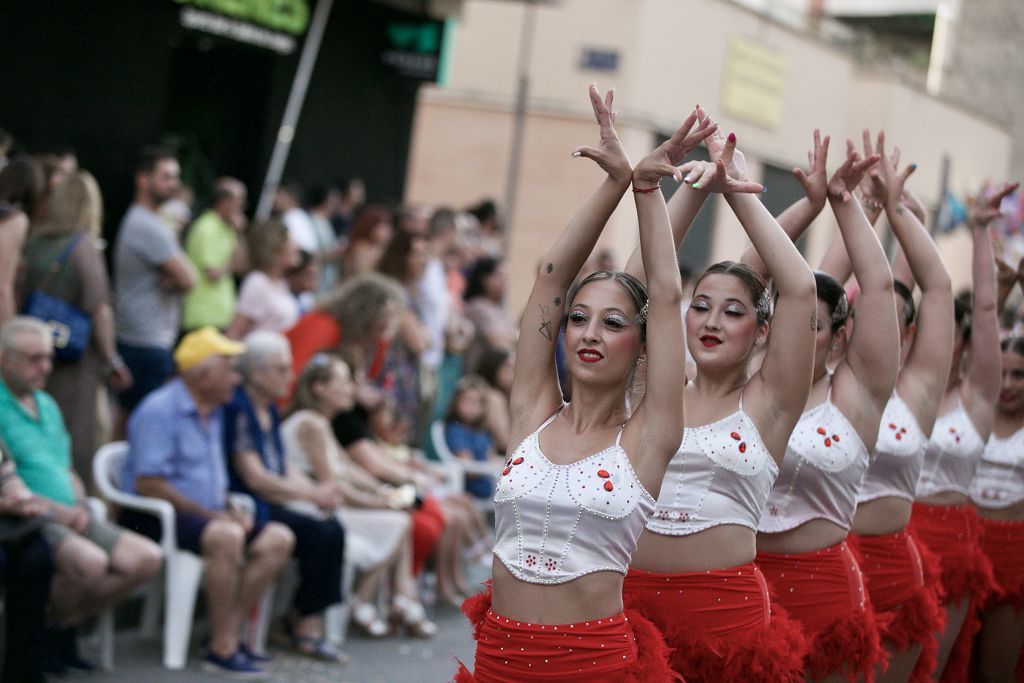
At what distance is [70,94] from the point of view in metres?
10.8

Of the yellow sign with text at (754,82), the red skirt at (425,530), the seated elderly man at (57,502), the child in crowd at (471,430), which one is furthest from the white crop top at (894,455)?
the yellow sign with text at (754,82)

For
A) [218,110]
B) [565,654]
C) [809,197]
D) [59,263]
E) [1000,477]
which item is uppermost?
[218,110]

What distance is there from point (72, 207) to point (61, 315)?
60 centimetres

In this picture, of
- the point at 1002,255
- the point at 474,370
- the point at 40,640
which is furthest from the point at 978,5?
the point at 40,640

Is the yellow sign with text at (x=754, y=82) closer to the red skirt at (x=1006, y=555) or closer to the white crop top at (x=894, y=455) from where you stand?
the red skirt at (x=1006, y=555)

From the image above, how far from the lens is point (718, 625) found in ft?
13.9

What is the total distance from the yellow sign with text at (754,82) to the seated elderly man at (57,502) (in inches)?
625

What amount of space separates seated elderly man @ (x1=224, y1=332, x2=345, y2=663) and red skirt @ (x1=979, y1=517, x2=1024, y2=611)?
328 cm

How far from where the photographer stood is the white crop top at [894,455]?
534 cm

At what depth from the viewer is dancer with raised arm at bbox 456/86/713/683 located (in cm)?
373

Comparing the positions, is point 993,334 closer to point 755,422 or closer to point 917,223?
point 917,223

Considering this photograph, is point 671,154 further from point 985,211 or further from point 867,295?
point 985,211

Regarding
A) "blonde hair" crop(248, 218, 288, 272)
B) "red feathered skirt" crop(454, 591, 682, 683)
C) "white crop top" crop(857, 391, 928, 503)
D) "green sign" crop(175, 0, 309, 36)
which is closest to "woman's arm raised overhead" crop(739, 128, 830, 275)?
"white crop top" crop(857, 391, 928, 503)

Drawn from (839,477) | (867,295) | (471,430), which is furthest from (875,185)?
(471,430)
